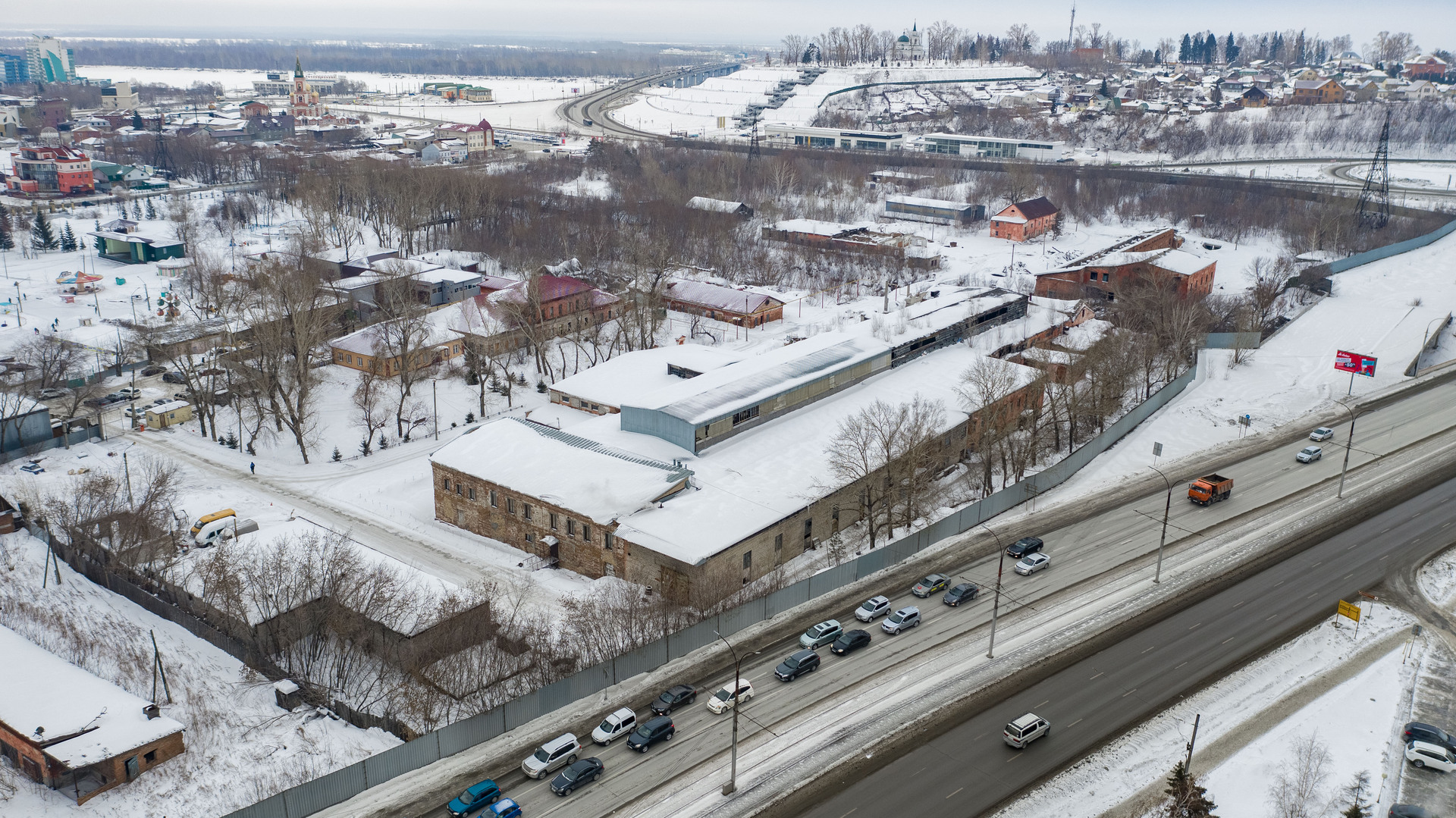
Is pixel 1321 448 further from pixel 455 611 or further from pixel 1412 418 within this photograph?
pixel 455 611

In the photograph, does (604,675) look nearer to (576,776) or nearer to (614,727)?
(614,727)

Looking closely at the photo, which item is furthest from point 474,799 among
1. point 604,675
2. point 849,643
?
point 849,643

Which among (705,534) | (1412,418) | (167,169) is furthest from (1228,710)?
(167,169)

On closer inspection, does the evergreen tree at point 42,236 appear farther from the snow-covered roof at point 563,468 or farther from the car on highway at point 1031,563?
the car on highway at point 1031,563

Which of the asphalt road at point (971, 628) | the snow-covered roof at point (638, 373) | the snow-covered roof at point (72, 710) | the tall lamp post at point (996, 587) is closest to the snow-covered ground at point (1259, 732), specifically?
the asphalt road at point (971, 628)

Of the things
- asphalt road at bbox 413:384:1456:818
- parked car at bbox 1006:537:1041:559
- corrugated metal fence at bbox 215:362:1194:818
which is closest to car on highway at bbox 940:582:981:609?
asphalt road at bbox 413:384:1456:818
